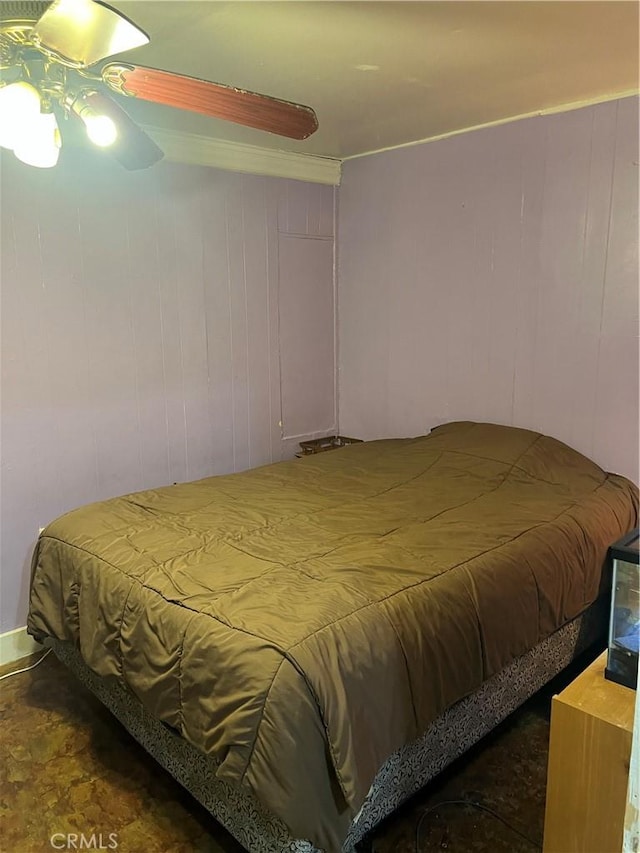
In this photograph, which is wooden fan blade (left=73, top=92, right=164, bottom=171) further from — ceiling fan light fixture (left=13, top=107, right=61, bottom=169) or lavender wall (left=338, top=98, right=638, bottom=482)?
lavender wall (left=338, top=98, right=638, bottom=482)

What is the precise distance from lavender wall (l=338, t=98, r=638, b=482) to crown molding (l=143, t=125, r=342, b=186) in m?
0.17

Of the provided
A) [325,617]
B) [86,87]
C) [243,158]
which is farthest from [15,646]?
[243,158]

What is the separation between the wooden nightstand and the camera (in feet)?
4.56

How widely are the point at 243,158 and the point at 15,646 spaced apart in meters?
2.63

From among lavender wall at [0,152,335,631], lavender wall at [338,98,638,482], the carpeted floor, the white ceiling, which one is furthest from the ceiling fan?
the carpeted floor

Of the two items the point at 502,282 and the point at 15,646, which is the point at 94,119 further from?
the point at 15,646

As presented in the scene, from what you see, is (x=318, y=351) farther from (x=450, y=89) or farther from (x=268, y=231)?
(x=450, y=89)

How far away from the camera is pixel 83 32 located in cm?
130

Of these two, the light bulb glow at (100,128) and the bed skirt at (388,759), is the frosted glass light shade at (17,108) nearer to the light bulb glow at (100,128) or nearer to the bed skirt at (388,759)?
the light bulb glow at (100,128)

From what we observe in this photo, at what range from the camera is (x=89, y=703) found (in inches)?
97.8

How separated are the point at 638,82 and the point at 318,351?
2108mm

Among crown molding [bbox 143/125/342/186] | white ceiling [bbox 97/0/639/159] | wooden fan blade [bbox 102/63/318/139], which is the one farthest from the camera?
crown molding [bbox 143/125/342/186]

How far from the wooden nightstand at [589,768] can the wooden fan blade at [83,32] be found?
1773 mm

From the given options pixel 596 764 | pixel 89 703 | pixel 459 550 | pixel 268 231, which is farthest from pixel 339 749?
pixel 268 231
